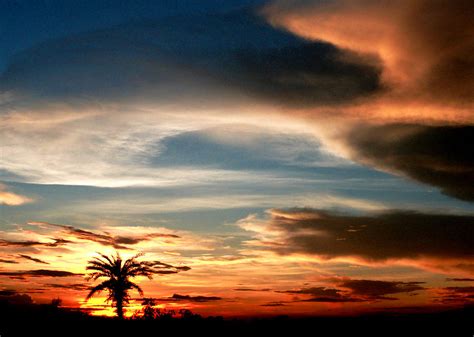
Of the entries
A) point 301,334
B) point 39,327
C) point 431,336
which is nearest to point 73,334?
point 39,327

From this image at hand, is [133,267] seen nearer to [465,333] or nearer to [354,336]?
[354,336]

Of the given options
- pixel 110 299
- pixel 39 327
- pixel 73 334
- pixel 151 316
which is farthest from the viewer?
pixel 110 299

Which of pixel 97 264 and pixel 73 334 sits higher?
pixel 97 264

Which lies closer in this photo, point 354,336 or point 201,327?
point 354,336

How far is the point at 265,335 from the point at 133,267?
18.5 metres

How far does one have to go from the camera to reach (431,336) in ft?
125

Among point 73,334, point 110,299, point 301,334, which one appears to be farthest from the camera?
point 110,299

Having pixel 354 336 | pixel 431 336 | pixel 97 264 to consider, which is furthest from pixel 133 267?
pixel 431 336

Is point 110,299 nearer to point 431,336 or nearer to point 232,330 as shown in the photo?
point 232,330

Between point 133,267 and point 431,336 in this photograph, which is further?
point 133,267

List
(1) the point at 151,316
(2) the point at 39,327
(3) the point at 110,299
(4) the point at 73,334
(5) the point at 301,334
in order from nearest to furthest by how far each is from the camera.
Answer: (4) the point at 73,334
(2) the point at 39,327
(5) the point at 301,334
(1) the point at 151,316
(3) the point at 110,299

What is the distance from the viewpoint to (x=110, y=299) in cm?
5191

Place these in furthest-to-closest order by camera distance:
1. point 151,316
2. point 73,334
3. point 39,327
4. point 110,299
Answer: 1. point 110,299
2. point 151,316
3. point 39,327
4. point 73,334

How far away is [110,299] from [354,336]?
24.6 metres
